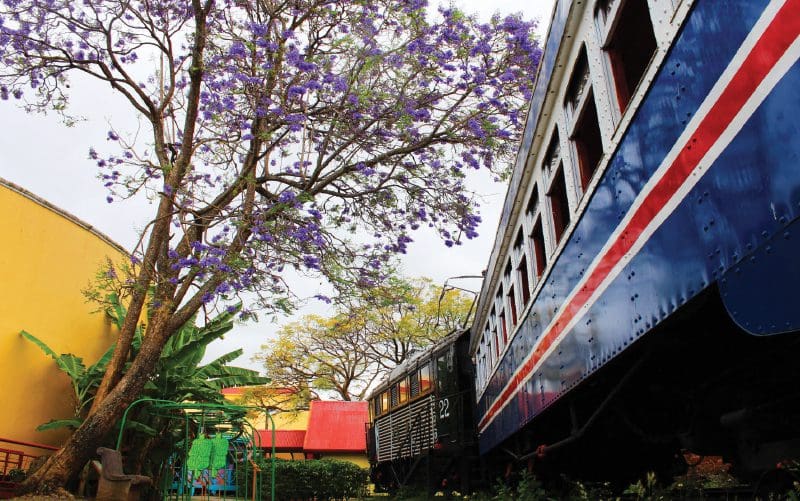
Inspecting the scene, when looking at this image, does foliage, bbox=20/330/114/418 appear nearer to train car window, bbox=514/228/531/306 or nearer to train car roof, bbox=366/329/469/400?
train car roof, bbox=366/329/469/400

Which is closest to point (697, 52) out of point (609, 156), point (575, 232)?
point (609, 156)

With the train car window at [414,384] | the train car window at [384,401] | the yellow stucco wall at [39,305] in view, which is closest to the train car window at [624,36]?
the yellow stucco wall at [39,305]

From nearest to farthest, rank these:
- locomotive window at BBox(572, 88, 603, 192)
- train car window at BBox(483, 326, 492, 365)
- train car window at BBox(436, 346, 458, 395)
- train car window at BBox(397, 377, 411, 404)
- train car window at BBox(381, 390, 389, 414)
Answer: locomotive window at BBox(572, 88, 603, 192)
train car window at BBox(483, 326, 492, 365)
train car window at BBox(436, 346, 458, 395)
train car window at BBox(397, 377, 411, 404)
train car window at BBox(381, 390, 389, 414)

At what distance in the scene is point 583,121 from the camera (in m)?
3.51

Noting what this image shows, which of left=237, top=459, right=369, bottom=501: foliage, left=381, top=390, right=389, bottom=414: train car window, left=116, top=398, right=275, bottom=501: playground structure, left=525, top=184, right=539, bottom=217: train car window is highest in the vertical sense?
left=525, top=184, right=539, bottom=217: train car window

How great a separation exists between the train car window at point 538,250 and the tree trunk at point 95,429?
247 inches

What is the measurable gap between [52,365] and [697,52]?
11.1 meters

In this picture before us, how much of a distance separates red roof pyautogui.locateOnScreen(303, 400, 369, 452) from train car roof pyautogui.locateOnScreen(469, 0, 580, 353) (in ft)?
69.0

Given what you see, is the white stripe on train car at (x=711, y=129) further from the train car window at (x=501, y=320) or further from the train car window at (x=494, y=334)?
the train car window at (x=494, y=334)

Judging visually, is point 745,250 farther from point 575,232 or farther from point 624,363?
point 624,363

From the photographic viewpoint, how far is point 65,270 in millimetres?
10672

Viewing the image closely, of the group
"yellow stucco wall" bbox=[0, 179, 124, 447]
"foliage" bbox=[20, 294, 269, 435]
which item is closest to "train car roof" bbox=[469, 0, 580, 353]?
"foliage" bbox=[20, 294, 269, 435]

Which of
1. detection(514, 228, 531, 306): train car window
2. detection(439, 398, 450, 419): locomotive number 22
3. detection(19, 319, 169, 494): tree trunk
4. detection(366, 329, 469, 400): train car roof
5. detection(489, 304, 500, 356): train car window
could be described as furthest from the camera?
detection(366, 329, 469, 400): train car roof

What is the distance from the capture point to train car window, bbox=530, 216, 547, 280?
4777 millimetres
